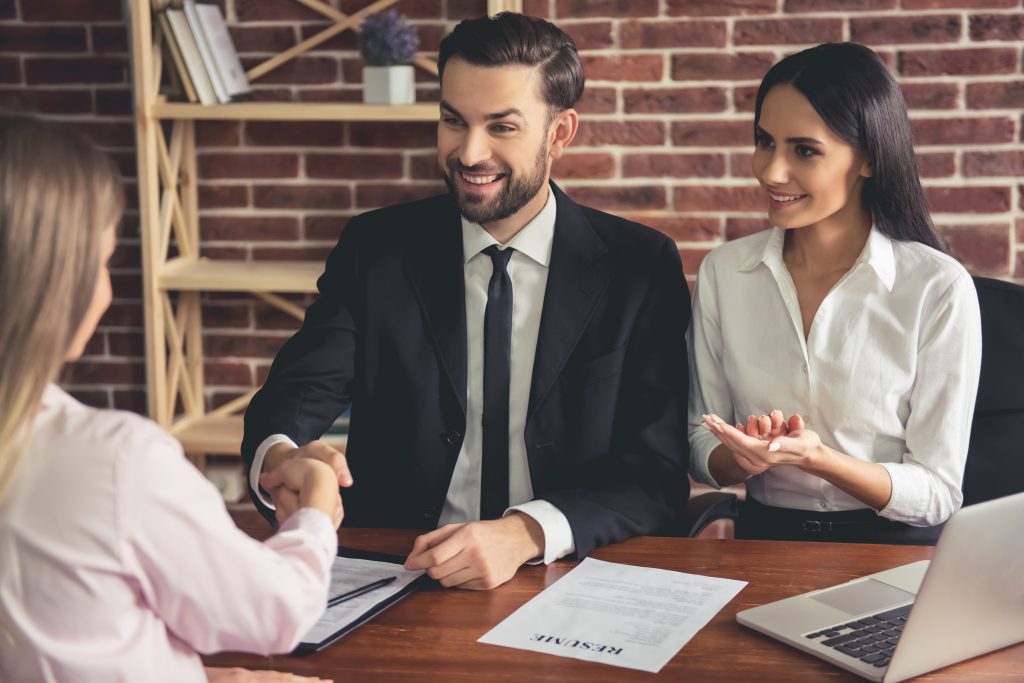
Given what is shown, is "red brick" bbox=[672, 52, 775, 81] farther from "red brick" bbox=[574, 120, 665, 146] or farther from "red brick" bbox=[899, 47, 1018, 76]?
"red brick" bbox=[899, 47, 1018, 76]

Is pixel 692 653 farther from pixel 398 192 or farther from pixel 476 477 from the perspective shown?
pixel 398 192

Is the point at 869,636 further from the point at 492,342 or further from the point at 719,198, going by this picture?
the point at 719,198

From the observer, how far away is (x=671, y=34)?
2.76m

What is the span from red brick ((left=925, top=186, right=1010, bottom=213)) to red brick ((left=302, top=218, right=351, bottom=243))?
153 cm

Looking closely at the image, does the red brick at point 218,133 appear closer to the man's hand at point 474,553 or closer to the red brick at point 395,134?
the red brick at point 395,134

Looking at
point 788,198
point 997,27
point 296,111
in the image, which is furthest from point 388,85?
point 997,27

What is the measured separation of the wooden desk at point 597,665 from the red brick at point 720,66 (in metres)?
1.56

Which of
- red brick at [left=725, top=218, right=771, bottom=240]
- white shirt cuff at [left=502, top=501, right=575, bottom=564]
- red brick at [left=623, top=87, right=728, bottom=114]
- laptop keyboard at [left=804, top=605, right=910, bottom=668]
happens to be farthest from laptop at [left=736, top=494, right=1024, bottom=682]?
red brick at [left=623, top=87, right=728, bottom=114]

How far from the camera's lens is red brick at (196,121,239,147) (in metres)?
2.94

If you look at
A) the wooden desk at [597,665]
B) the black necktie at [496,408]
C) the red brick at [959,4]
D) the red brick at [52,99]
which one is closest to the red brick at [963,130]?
the red brick at [959,4]

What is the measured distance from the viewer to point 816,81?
1777mm

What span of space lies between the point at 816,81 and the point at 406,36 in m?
1.17

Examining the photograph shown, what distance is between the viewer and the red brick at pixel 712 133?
2771 mm

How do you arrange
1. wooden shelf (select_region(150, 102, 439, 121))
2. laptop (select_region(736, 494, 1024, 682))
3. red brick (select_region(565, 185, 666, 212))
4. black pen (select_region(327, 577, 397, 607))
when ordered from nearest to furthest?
laptop (select_region(736, 494, 1024, 682))
black pen (select_region(327, 577, 397, 607))
wooden shelf (select_region(150, 102, 439, 121))
red brick (select_region(565, 185, 666, 212))
